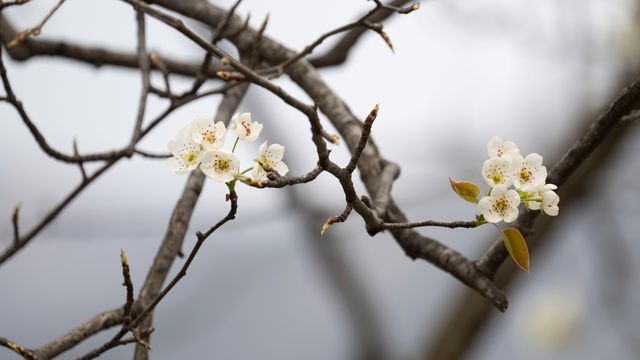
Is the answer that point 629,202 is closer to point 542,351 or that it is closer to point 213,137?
point 542,351

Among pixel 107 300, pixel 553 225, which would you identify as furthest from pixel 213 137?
pixel 107 300

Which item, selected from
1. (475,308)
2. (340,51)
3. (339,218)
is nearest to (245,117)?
(339,218)

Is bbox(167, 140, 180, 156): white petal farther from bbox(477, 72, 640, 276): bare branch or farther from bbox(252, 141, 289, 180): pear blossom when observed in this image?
bbox(477, 72, 640, 276): bare branch

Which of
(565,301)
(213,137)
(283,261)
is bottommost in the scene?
(213,137)

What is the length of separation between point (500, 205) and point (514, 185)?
0.03 metres

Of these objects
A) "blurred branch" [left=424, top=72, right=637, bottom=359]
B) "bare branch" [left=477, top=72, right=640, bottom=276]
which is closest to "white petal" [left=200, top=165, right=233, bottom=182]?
"bare branch" [left=477, top=72, right=640, bottom=276]

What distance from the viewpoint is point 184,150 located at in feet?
1.83

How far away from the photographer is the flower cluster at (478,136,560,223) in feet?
1.85

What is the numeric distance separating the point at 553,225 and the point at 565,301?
1.07 meters

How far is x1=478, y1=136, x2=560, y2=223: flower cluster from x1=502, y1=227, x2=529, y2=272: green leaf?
31 mm

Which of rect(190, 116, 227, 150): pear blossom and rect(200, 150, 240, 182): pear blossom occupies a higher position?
rect(190, 116, 227, 150): pear blossom

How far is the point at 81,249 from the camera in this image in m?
2.79

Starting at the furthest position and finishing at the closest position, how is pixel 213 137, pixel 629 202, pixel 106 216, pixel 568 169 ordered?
pixel 629 202
pixel 106 216
pixel 568 169
pixel 213 137

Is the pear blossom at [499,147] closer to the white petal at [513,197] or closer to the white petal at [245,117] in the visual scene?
the white petal at [513,197]
